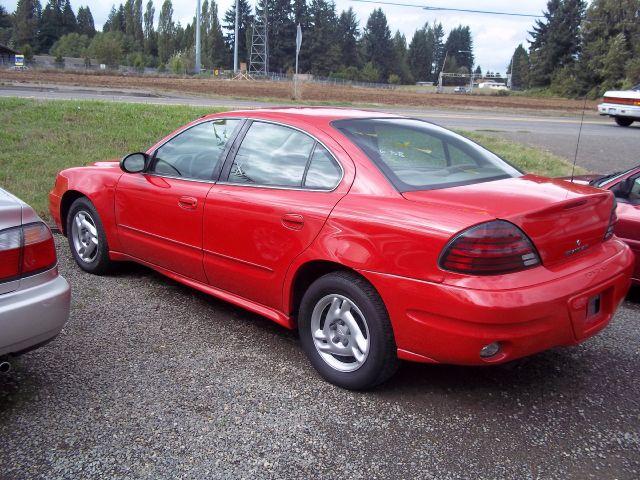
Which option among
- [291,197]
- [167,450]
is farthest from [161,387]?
[291,197]

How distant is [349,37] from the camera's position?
334 feet

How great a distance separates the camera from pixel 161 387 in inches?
131

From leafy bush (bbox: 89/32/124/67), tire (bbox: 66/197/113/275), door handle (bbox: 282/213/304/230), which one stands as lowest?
tire (bbox: 66/197/113/275)

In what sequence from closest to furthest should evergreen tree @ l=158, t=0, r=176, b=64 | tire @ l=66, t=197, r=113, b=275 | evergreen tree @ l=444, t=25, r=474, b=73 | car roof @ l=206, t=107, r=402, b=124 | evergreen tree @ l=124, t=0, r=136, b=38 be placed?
car roof @ l=206, t=107, r=402, b=124, tire @ l=66, t=197, r=113, b=275, evergreen tree @ l=158, t=0, r=176, b=64, evergreen tree @ l=124, t=0, r=136, b=38, evergreen tree @ l=444, t=25, r=474, b=73

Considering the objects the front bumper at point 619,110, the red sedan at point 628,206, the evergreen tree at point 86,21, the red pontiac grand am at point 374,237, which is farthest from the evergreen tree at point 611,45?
the evergreen tree at point 86,21

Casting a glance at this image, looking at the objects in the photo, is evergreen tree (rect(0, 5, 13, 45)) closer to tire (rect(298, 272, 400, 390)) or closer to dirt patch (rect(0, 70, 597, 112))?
dirt patch (rect(0, 70, 597, 112))

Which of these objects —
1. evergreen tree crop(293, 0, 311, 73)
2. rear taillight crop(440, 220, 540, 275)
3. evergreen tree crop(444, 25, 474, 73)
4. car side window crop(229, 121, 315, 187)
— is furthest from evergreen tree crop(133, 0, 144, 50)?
rear taillight crop(440, 220, 540, 275)

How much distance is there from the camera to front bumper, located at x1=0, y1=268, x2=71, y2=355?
2.83m

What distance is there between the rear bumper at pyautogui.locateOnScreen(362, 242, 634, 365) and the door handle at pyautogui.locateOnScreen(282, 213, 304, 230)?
0.55 m

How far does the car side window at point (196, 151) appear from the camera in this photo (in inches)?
166

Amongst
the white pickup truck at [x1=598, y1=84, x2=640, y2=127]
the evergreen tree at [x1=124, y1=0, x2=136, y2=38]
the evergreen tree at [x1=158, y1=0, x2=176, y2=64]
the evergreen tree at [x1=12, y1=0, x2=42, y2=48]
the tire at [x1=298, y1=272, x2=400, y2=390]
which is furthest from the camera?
the evergreen tree at [x1=124, y1=0, x2=136, y2=38]

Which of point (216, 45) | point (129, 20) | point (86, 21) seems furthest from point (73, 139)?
point (86, 21)

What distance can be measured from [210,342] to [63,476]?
146 cm

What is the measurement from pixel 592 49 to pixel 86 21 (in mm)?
111991
